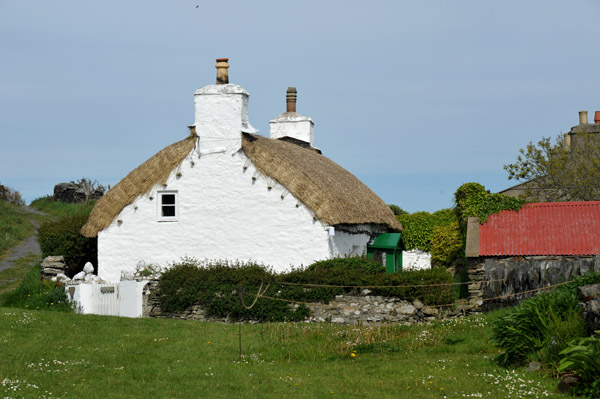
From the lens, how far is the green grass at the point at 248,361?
439 inches

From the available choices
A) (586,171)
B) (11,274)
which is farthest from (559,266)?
(11,274)

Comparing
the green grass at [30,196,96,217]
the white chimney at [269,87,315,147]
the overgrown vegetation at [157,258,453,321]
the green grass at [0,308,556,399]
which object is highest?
the white chimney at [269,87,315,147]

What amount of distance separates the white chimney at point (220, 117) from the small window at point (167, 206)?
6.36ft

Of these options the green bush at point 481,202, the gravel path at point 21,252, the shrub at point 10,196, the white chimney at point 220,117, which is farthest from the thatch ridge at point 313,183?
the shrub at point 10,196

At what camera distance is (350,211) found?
2445 cm

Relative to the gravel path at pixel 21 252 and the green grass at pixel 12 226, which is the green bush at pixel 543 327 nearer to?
the gravel path at pixel 21 252

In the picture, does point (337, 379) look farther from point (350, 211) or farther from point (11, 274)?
point (11, 274)

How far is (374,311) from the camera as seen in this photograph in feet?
63.8

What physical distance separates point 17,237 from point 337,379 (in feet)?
97.7

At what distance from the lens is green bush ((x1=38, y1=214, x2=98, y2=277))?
1030 inches

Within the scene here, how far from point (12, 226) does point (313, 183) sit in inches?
897

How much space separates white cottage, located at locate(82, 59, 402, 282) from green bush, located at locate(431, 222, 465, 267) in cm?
600

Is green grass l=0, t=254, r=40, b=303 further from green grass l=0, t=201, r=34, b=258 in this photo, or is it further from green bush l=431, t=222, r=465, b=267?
green bush l=431, t=222, r=465, b=267

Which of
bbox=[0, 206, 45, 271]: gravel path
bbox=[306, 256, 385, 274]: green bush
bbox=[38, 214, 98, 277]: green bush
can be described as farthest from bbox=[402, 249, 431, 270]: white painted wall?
bbox=[0, 206, 45, 271]: gravel path
